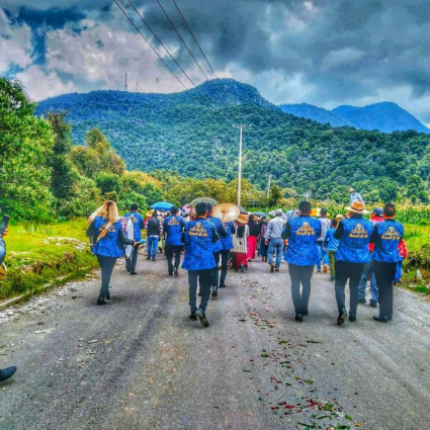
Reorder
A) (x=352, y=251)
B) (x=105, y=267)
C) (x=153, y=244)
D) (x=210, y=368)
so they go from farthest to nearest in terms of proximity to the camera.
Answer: (x=153, y=244) → (x=105, y=267) → (x=352, y=251) → (x=210, y=368)

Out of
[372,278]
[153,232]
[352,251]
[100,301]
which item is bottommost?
[100,301]

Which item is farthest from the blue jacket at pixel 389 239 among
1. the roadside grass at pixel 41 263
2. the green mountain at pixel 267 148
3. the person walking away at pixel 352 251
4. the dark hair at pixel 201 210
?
the green mountain at pixel 267 148

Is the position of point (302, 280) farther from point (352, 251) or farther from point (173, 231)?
point (173, 231)

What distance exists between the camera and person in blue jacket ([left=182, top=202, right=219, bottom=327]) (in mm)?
6809

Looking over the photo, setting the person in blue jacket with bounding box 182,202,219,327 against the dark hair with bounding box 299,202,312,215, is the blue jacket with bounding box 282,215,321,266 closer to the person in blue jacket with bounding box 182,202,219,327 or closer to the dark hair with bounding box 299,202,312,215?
the dark hair with bounding box 299,202,312,215

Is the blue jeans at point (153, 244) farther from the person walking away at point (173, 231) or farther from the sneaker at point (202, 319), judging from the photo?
the sneaker at point (202, 319)

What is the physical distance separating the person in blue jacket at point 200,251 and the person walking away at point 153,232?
292 inches

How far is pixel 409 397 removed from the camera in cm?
420

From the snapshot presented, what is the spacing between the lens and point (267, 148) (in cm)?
10325

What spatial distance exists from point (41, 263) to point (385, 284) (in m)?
8.20

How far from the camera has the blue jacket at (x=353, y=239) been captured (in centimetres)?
696

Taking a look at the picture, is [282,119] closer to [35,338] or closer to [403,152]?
[403,152]

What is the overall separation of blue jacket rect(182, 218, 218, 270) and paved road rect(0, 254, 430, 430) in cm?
99

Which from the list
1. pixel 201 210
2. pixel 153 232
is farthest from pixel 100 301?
pixel 153 232
